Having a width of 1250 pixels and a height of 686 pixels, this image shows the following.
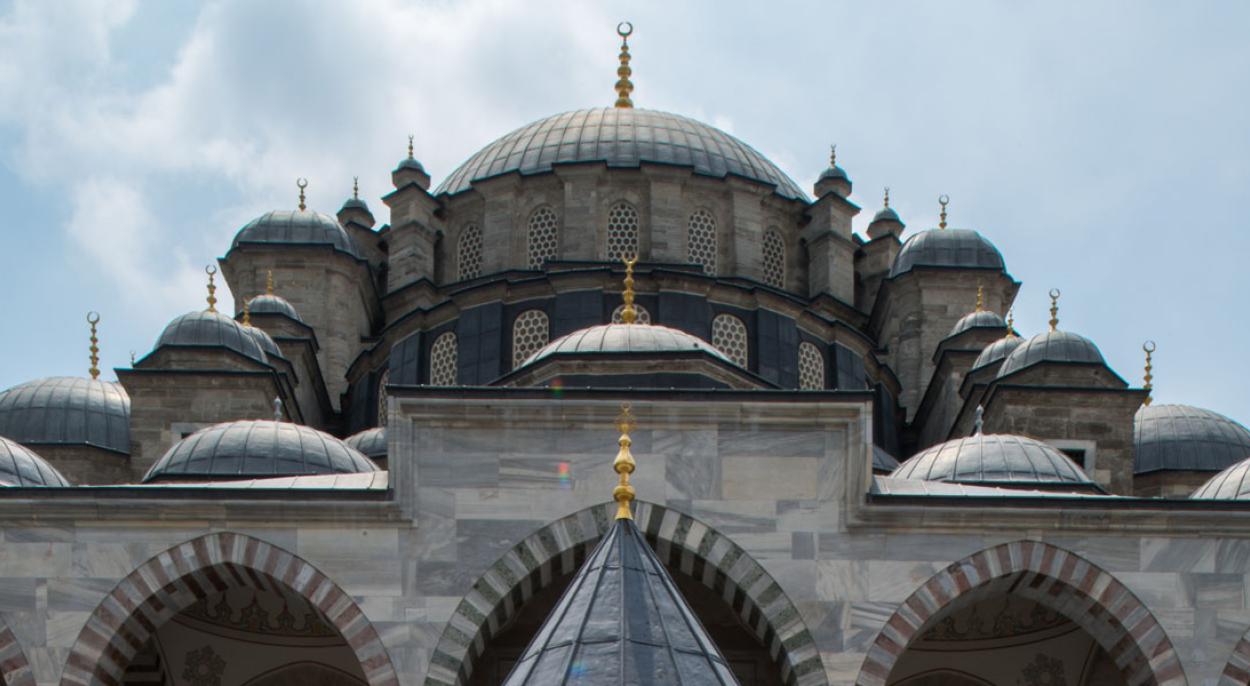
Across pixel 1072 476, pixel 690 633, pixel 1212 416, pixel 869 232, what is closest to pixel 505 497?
pixel 1072 476

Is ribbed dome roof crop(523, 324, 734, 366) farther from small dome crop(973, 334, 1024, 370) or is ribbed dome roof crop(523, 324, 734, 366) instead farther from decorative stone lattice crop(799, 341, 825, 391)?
decorative stone lattice crop(799, 341, 825, 391)

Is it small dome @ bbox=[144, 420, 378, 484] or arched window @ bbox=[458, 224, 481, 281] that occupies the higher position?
arched window @ bbox=[458, 224, 481, 281]

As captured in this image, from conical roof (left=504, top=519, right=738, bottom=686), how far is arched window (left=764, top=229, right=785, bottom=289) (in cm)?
2044

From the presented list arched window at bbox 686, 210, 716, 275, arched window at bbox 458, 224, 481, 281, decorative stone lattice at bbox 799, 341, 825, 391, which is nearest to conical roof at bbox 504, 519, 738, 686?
decorative stone lattice at bbox 799, 341, 825, 391

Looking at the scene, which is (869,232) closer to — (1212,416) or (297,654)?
(1212,416)

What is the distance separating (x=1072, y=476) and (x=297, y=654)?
758cm

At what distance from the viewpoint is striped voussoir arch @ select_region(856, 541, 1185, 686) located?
22312 millimetres

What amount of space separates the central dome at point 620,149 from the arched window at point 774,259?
64cm

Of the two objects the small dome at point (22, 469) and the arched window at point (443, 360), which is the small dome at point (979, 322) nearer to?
the arched window at point (443, 360)

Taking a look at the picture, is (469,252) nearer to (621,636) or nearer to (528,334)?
(528,334)

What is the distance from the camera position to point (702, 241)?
33.6m

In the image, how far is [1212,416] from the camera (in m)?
30.8

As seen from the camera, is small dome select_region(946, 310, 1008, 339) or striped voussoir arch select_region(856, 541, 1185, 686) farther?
small dome select_region(946, 310, 1008, 339)

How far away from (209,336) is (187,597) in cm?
740
